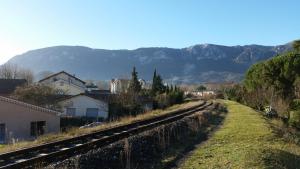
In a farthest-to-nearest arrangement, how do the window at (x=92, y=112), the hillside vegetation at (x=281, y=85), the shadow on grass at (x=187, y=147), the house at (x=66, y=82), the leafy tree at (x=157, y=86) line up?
1. the leafy tree at (x=157, y=86)
2. the house at (x=66, y=82)
3. the window at (x=92, y=112)
4. the hillside vegetation at (x=281, y=85)
5. the shadow on grass at (x=187, y=147)

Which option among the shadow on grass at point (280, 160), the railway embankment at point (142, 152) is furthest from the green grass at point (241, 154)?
the railway embankment at point (142, 152)

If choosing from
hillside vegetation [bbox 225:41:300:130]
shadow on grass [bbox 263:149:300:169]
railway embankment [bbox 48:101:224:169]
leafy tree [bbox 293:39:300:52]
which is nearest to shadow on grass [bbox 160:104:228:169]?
railway embankment [bbox 48:101:224:169]

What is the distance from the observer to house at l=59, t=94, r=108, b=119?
77.4 metres

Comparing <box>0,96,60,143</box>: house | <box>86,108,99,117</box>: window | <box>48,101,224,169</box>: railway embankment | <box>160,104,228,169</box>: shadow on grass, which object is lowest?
<box>86,108,99,117</box>: window

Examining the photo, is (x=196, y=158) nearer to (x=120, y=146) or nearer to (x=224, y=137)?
(x=120, y=146)

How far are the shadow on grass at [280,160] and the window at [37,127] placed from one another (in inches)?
1411

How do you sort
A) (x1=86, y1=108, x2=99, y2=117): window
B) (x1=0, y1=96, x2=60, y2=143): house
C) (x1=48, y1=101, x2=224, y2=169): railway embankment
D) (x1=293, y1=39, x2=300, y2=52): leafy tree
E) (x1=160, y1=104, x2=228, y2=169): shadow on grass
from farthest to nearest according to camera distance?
1. (x1=86, y1=108, x2=99, y2=117): window
2. (x1=293, y1=39, x2=300, y2=52): leafy tree
3. (x1=0, y1=96, x2=60, y2=143): house
4. (x1=160, y1=104, x2=228, y2=169): shadow on grass
5. (x1=48, y1=101, x2=224, y2=169): railway embankment

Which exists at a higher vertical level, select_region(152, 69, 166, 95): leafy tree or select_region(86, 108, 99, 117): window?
select_region(152, 69, 166, 95): leafy tree

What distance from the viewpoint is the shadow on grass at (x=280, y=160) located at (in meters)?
16.6

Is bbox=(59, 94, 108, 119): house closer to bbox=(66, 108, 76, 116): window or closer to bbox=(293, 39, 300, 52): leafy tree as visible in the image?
bbox=(66, 108, 76, 116): window

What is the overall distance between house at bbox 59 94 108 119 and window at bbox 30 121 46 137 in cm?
2247

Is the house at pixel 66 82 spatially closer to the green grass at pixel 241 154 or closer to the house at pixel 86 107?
the house at pixel 86 107

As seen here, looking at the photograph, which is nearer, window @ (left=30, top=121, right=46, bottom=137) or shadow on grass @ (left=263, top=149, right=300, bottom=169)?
shadow on grass @ (left=263, top=149, right=300, bottom=169)

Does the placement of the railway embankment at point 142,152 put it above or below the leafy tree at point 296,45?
below
